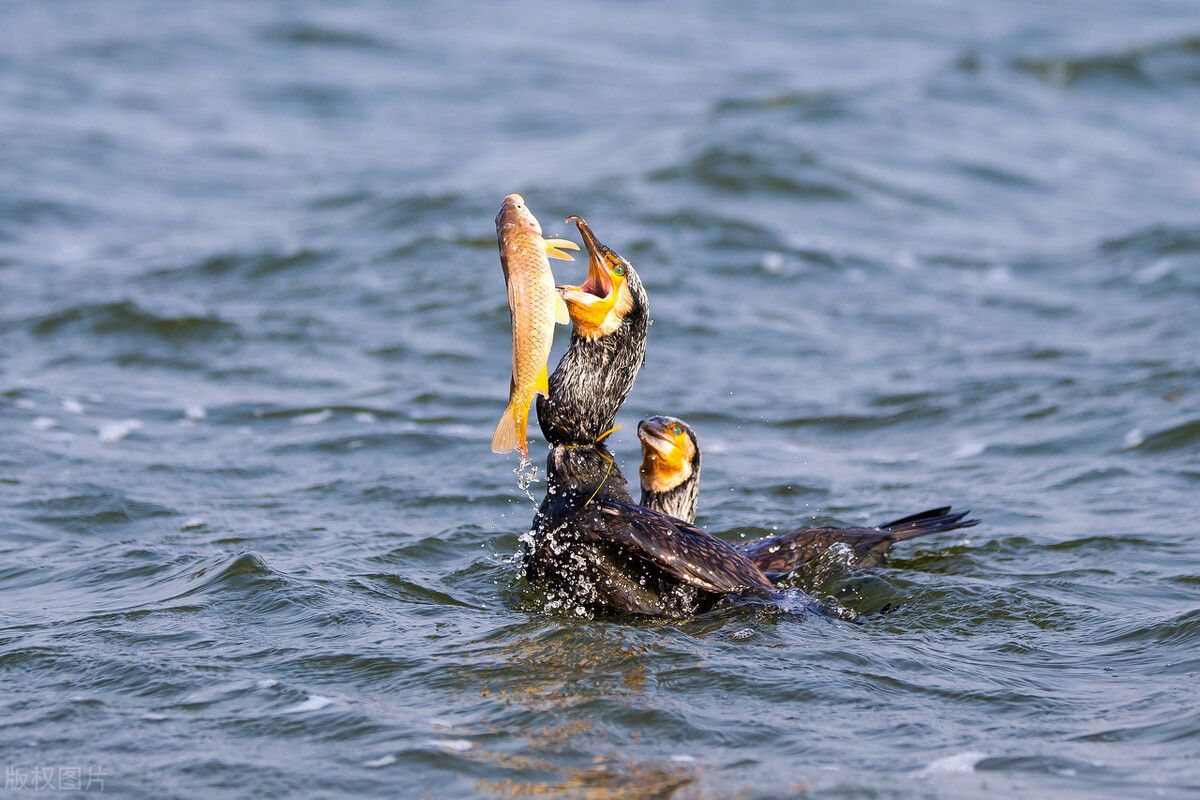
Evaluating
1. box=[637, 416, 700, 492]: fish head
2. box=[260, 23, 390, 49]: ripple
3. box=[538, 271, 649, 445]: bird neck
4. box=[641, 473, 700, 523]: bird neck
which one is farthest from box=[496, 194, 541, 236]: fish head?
box=[260, 23, 390, 49]: ripple

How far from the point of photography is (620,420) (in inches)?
378

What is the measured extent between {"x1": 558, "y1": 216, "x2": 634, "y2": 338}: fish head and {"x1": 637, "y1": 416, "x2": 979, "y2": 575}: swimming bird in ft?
3.45

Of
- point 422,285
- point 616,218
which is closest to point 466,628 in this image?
point 422,285

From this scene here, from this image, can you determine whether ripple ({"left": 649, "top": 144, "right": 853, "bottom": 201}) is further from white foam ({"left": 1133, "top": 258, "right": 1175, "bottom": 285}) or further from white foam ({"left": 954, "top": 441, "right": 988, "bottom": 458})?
white foam ({"left": 954, "top": 441, "right": 988, "bottom": 458})

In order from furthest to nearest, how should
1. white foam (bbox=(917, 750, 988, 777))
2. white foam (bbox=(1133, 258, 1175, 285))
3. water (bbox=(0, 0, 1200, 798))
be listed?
white foam (bbox=(1133, 258, 1175, 285))
water (bbox=(0, 0, 1200, 798))
white foam (bbox=(917, 750, 988, 777))

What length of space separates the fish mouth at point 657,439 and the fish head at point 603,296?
3.28 feet

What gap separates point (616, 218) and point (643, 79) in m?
7.02

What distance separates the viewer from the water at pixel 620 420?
4992 millimetres

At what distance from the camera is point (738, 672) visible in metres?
5.39

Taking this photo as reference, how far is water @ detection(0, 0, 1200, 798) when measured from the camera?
499 cm

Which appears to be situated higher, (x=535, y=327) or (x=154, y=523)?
(x=535, y=327)

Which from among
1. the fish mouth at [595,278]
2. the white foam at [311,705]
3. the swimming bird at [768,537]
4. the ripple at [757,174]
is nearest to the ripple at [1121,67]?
the ripple at [757,174]

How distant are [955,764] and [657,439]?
217 centimetres

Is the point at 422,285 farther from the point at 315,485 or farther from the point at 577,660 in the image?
the point at 577,660
